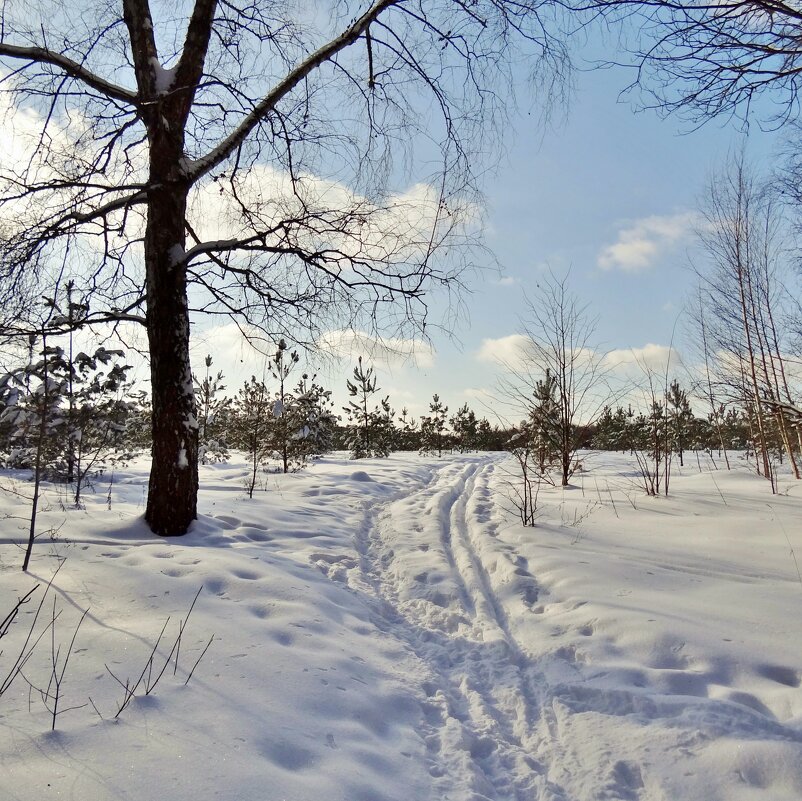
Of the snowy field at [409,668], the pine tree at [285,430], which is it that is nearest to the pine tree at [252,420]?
the pine tree at [285,430]

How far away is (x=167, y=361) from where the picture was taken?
15.2 ft

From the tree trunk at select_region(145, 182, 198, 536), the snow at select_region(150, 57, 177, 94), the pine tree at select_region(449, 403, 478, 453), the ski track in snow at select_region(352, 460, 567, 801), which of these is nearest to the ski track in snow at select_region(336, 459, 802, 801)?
the ski track in snow at select_region(352, 460, 567, 801)

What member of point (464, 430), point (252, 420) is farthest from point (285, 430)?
point (464, 430)

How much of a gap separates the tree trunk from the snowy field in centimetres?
36

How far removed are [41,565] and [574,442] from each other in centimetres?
905

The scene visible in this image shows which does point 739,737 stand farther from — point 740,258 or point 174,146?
point 740,258

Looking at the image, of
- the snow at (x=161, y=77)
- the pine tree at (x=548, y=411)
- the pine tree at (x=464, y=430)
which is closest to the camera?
the snow at (x=161, y=77)

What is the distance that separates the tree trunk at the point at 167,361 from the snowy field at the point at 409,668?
1.20 feet

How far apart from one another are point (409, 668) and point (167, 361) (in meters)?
3.56

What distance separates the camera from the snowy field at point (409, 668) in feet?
5.58

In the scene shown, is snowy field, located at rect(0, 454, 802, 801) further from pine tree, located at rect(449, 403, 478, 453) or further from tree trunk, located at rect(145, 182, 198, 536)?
pine tree, located at rect(449, 403, 478, 453)

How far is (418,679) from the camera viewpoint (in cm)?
259

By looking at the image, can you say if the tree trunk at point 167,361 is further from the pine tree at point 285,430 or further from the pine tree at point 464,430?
the pine tree at point 464,430

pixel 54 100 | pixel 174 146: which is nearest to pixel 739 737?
pixel 174 146
